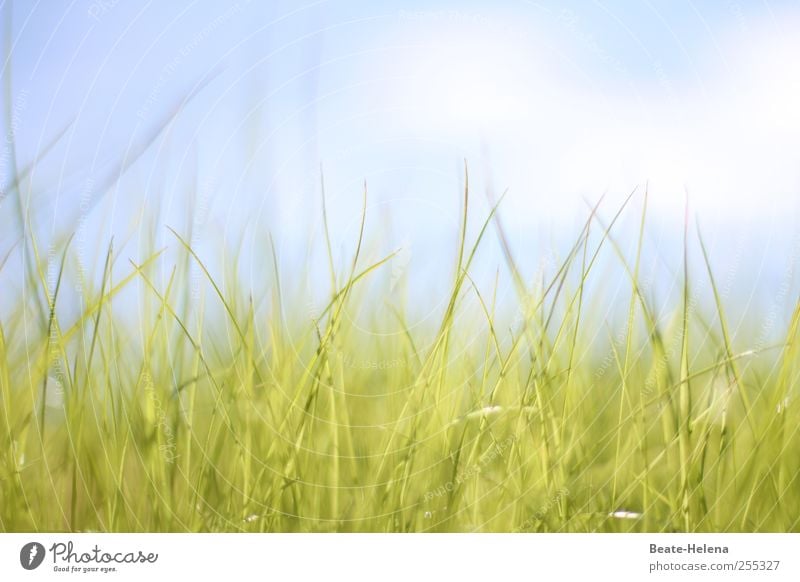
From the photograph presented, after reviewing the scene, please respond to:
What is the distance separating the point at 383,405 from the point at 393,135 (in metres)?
0.42

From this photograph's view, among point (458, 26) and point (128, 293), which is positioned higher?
point (458, 26)

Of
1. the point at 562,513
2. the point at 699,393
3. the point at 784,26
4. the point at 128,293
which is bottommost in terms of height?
the point at 562,513

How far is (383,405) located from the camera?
3.67 feet

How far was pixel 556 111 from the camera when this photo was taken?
3.83 feet

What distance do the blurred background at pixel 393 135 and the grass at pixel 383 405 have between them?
35 millimetres

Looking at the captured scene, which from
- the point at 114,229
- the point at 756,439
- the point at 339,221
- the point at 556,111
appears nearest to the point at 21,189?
the point at 114,229

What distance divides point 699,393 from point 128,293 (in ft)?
2.90

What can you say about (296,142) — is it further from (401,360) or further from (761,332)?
(761,332)
